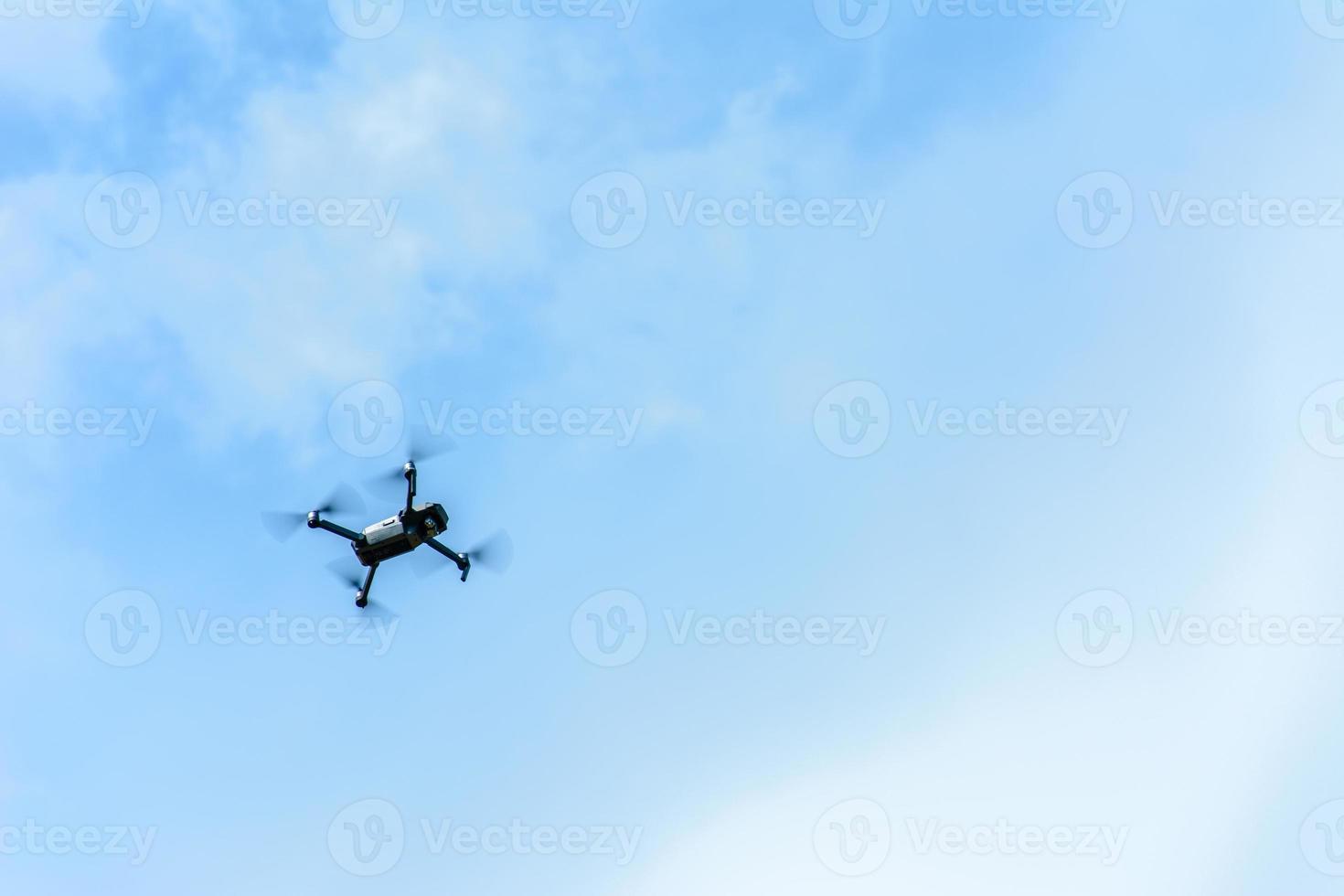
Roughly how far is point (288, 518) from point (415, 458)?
574 centimetres

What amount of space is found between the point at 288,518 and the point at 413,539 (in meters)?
5.31

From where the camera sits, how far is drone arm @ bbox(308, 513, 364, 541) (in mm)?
45344

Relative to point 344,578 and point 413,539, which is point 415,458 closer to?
point 413,539

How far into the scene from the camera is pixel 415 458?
4591 centimetres

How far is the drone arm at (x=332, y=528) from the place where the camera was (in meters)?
45.3

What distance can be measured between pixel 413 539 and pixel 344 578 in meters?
4.38

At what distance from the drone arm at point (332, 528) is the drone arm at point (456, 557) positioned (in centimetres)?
286

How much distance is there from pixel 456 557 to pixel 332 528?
17.0 feet

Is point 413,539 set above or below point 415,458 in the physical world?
below

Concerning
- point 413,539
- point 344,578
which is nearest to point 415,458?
point 413,539

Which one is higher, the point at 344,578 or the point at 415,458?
the point at 415,458

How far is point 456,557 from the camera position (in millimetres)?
47656

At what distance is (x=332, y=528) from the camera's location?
45.6 meters

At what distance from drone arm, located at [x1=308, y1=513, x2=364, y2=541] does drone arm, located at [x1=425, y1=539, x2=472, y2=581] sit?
2860mm
